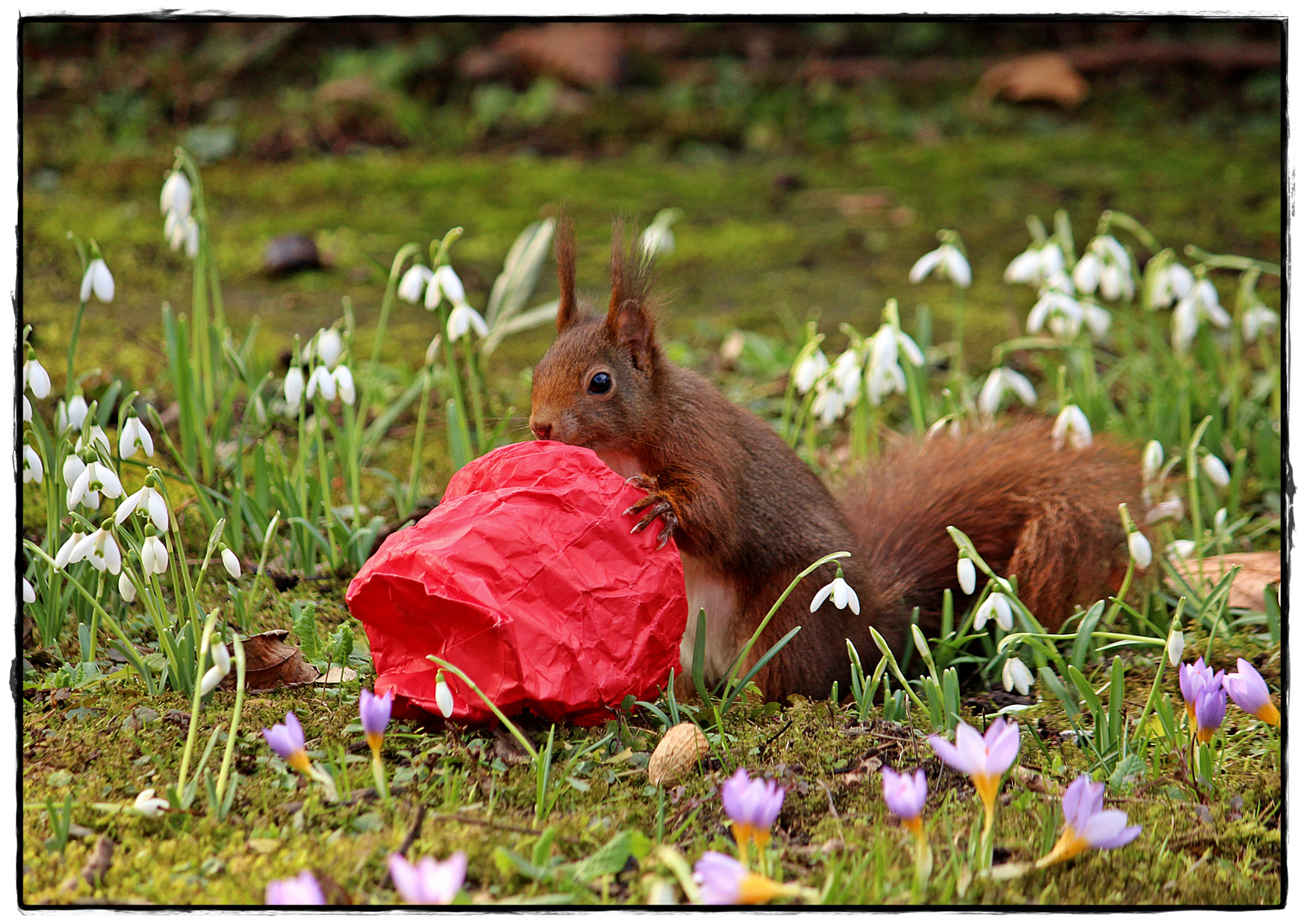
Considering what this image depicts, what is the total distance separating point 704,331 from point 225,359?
169 centimetres

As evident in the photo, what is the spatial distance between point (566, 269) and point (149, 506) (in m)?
0.86

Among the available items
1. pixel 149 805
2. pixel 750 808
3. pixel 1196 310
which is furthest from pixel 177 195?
pixel 1196 310

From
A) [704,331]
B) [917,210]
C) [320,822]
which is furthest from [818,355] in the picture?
[917,210]

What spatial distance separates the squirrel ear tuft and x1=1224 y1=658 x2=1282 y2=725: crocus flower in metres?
1.31

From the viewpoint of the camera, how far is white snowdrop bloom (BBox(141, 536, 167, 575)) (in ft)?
6.29

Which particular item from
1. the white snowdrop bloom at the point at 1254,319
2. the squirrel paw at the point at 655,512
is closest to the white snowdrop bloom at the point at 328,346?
the squirrel paw at the point at 655,512

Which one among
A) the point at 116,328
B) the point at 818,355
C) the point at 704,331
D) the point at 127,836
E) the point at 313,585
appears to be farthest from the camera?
the point at 704,331

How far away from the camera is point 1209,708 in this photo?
176cm

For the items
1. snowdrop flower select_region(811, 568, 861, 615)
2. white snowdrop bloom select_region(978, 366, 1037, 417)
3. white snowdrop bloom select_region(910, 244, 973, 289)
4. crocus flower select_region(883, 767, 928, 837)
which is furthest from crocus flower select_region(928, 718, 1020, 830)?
white snowdrop bloom select_region(910, 244, 973, 289)

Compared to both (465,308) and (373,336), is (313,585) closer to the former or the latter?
(465,308)

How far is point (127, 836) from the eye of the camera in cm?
166

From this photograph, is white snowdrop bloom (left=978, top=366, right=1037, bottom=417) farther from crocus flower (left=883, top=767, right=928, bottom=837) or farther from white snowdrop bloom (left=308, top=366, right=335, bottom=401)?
crocus flower (left=883, top=767, right=928, bottom=837)

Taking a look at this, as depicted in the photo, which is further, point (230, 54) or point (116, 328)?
point (230, 54)

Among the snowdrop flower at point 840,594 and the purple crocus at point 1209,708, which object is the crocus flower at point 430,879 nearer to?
the snowdrop flower at point 840,594
